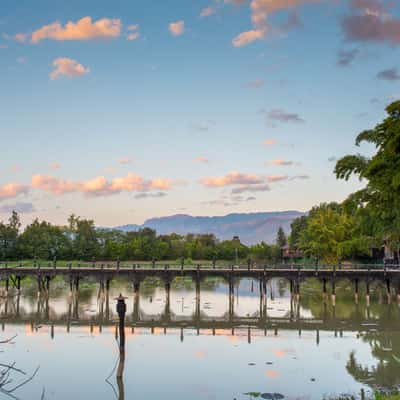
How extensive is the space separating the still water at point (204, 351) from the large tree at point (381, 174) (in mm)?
6952

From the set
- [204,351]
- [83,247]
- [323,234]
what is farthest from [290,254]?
[204,351]

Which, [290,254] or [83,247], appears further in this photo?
[290,254]

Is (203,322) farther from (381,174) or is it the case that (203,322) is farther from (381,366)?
(381,174)

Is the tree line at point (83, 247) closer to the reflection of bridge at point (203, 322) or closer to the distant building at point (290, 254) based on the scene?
the distant building at point (290, 254)

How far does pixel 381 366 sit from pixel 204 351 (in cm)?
867

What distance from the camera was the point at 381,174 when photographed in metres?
21.0

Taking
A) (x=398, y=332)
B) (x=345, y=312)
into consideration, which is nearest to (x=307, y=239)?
(x=345, y=312)

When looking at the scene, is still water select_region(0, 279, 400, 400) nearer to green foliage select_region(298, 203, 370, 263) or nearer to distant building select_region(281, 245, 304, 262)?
green foliage select_region(298, 203, 370, 263)

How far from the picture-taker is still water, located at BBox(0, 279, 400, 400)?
737 inches

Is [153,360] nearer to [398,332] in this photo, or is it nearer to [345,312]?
[398,332]

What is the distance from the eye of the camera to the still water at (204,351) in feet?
61.4

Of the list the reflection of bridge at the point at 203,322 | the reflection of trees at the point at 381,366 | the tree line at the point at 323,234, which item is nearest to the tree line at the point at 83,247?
the tree line at the point at 323,234

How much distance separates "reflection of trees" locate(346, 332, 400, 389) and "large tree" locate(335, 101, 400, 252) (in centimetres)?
626

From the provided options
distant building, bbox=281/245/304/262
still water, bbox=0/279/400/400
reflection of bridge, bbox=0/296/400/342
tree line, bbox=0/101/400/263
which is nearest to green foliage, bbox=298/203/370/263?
tree line, bbox=0/101/400/263
